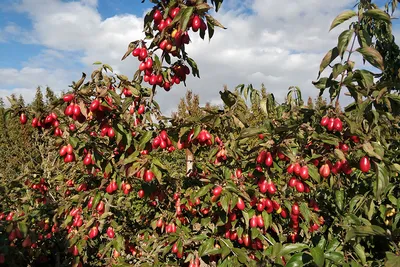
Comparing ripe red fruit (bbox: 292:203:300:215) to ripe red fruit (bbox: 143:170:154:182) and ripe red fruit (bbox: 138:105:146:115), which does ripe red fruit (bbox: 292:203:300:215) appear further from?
ripe red fruit (bbox: 138:105:146:115)

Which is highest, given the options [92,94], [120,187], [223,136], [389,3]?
[389,3]

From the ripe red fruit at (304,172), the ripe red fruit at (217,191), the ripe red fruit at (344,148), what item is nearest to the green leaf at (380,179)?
the ripe red fruit at (344,148)

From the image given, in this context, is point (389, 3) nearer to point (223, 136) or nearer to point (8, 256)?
point (223, 136)

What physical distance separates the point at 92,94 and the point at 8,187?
1.90m

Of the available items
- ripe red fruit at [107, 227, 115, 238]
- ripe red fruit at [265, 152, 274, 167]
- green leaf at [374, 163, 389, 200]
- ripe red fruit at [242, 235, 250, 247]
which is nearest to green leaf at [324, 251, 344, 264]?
green leaf at [374, 163, 389, 200]

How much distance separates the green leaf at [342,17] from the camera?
60.9 inches

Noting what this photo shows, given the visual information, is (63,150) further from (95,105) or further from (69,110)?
(95,105)

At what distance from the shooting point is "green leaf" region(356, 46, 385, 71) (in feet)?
4.80

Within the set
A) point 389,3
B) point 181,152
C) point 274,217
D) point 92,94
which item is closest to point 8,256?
point 92,94

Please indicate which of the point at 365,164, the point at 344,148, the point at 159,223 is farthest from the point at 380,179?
the point at 159,223

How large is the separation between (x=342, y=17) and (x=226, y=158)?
1413mm

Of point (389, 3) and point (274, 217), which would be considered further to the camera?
point (389, 3)

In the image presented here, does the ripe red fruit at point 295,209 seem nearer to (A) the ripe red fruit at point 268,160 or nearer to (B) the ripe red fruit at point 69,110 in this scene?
(A) the ripe red fruit at point 268,160

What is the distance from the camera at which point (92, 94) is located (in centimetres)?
214
